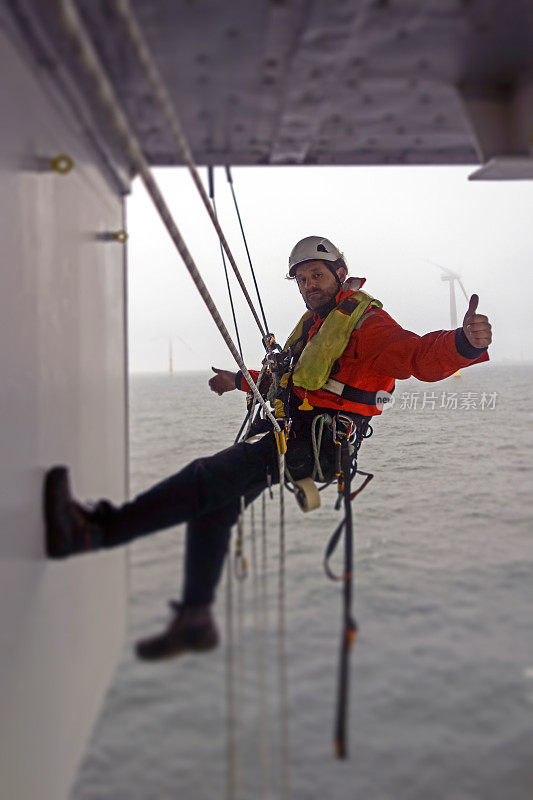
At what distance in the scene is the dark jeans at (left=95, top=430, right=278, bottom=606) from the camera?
5.15 feet

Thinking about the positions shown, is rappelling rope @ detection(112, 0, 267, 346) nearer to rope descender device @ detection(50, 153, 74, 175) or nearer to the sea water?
rope descender device @ detection(50, 153, 74, 175)

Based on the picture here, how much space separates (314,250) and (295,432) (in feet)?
2.92

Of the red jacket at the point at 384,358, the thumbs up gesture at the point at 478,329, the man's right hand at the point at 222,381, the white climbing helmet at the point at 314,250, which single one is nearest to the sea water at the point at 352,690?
the man's right hand at the point at 222,381

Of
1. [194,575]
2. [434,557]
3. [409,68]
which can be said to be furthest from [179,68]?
[434,557]

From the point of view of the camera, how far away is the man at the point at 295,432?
1529mm

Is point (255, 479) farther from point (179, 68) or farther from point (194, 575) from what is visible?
point (179, 68)

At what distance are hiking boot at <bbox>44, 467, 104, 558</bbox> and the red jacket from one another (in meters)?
1.22

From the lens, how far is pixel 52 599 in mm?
1389

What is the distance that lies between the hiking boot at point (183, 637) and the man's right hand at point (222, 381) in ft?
4.34

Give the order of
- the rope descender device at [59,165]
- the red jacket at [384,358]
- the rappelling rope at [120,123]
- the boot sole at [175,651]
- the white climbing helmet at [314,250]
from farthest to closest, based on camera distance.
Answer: the white climbing helmet at [314,250], the red jacket at [384,358], the boot sole at [175,651], the rope descender device at [59,165], the rappelling rope at [120,123]

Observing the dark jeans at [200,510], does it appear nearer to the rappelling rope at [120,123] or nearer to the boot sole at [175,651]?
the boot sole at [175,651]

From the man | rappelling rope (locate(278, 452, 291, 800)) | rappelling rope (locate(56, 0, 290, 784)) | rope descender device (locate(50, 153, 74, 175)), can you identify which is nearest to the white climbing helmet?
the man

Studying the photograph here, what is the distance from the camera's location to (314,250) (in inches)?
98.5

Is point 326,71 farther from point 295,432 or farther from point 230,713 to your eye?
point 230,713
